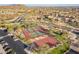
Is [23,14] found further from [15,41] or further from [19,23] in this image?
[15,41]

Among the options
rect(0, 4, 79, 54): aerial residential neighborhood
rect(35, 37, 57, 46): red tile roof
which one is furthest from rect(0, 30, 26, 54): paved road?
rect(35, 37, 57, 46): red tile roof

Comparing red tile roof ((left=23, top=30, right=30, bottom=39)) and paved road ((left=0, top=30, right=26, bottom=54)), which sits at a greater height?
red tile roof ((left=23, top=30, right=30, bottom=39))

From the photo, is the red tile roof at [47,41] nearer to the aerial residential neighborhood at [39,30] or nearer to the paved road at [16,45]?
the aerial residential neighborhood at [39,30]

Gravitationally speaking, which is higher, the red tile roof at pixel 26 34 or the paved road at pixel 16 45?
the red tile roof at pixel 26 34

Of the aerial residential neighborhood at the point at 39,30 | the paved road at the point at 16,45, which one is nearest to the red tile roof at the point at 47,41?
the aerial residential neighborhood at the point at 39,30

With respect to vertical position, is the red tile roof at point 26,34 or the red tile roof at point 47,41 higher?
the red tile roof at point 26,34

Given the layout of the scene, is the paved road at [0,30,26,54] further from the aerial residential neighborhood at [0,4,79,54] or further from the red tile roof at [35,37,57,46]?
the red tile roof at [35,37,57,46]

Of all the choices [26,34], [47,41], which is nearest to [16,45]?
[26,34]

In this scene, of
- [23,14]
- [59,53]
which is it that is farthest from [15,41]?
[59,53]
